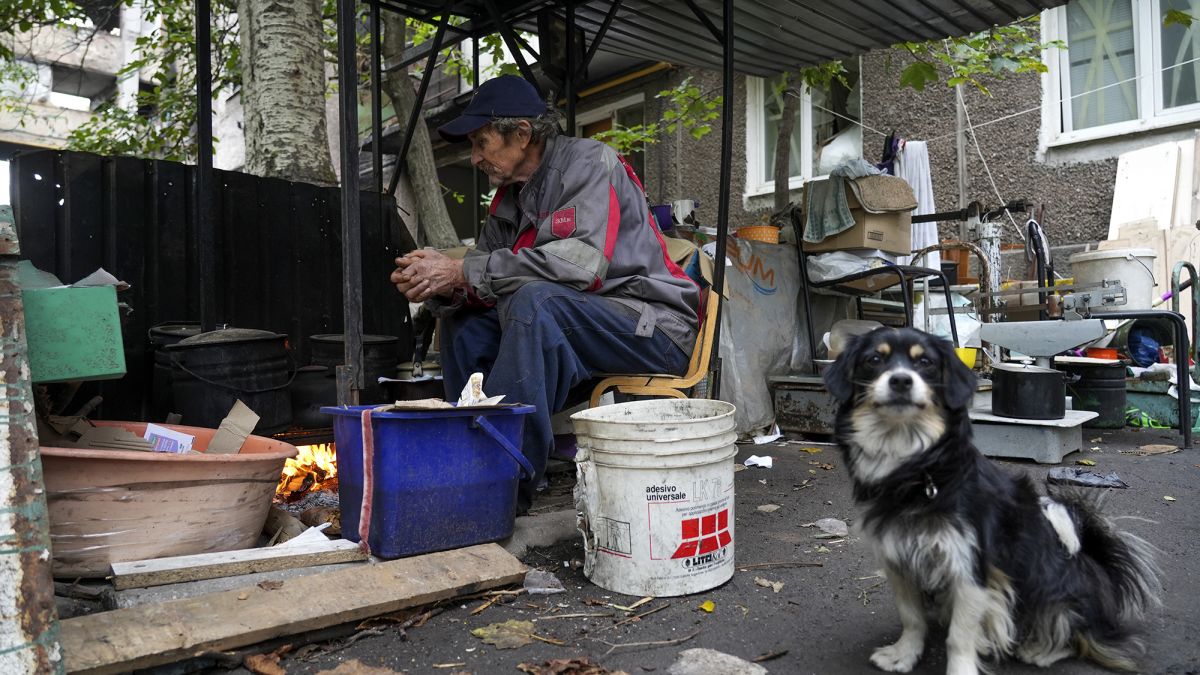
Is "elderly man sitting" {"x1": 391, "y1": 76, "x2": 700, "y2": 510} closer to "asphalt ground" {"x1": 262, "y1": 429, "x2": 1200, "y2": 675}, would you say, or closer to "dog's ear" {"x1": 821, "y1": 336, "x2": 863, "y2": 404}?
"asphalt ground" {"x1": 262, "y1": 429, "x2": 1200, "y2": 675}

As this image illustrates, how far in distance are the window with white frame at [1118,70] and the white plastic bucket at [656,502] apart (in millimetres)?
7768

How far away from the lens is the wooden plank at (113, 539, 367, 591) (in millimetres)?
2189

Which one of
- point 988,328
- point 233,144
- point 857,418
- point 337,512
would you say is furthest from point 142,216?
point 233,144

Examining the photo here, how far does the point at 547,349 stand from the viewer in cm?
294

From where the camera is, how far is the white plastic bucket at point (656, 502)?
239cm

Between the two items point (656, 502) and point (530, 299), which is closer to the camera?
point (656, 502)

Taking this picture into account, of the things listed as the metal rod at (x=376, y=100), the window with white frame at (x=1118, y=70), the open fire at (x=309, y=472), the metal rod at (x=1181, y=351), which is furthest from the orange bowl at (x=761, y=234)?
the window with white frame at (x=1118, y=70)

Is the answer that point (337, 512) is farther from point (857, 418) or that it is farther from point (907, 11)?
point (907, 11)

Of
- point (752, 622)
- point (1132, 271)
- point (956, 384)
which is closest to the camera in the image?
point (956, 384)

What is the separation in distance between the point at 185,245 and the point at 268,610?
286 cm

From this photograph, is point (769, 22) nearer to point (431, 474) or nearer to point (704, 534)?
point (704, 534)

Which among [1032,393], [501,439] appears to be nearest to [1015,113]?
[1032,393]

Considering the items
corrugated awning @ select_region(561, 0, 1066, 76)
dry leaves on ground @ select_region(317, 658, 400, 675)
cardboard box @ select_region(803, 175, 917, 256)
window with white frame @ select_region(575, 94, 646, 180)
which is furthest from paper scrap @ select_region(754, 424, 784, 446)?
window with white frame @ select_region(575, 94, 646, 180)

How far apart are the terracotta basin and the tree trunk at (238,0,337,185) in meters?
3.47
